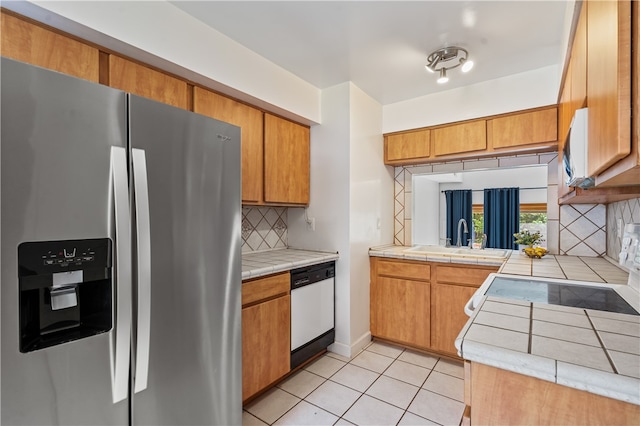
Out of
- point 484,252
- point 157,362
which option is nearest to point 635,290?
point 484,252

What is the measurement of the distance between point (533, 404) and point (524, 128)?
2315mm

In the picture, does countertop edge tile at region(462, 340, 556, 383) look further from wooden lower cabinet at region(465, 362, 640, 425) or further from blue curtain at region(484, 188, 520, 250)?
blue curtain at region(484, 188, 520, 250)

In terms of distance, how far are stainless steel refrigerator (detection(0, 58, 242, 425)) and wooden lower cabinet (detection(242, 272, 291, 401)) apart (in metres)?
0.46

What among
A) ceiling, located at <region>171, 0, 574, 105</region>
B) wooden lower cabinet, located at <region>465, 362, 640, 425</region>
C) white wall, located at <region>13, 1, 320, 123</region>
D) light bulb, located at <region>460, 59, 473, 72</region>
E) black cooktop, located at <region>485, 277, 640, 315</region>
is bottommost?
wooden lower cabinet, located at <region>465, 362, 640, 425</region>

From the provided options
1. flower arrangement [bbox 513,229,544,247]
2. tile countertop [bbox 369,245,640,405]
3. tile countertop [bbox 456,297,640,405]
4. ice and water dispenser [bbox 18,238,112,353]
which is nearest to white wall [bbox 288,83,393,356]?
flower arrangement [bbox 513,229,544,247]

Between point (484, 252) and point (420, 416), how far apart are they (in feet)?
Result: 5.25

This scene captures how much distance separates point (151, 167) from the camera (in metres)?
1.09

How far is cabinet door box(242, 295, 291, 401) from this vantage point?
182cm

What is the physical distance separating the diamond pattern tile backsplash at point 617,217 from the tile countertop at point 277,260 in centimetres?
184

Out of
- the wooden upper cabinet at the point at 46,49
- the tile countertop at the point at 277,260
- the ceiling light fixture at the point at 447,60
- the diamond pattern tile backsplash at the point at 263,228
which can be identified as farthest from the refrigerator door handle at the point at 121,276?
the ceiling light fixture at the point at 447,60

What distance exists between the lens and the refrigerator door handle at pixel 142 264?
1.03m

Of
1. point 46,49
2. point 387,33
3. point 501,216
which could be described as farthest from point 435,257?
point 46,49

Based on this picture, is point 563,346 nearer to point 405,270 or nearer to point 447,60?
point 405,270

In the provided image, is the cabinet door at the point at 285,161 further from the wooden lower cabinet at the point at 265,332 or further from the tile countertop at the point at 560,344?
the tile countertop at the point at 560,344
